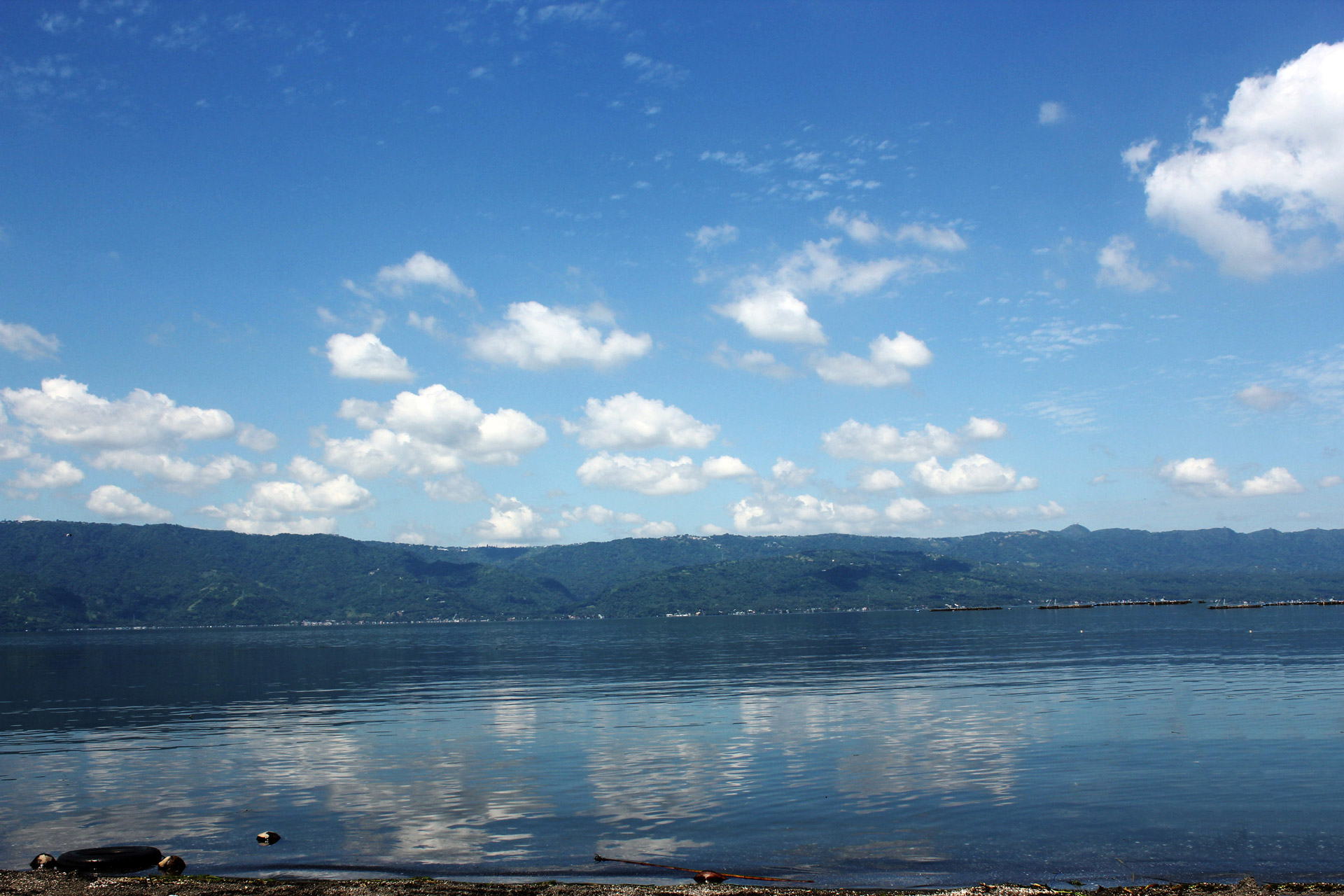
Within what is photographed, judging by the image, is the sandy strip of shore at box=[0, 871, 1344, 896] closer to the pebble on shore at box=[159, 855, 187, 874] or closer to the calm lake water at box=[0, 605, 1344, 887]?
the pebble on shore at box=[159, 855, 187, 874]

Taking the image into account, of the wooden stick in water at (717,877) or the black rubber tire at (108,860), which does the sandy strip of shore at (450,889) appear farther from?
the black rubber tire at (108,860)

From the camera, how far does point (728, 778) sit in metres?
42.3

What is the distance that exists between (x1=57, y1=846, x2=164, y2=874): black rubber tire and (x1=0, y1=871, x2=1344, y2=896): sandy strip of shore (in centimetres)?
113

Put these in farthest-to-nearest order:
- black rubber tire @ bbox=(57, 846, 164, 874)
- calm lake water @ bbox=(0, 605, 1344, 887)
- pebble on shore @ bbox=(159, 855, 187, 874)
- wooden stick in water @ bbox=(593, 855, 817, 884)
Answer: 1. calm lake water @ bbox=(0, 605, 1344, 887)
2. black rubber tire @ bbox=(57, 846, 164, 874)
3. pebble on shore @ bbox=(159, 855, 187, 874)
4. wooden stick in water @ bbox=(593, 855, 817, 884)

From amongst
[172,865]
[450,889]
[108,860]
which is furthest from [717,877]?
[108,860]

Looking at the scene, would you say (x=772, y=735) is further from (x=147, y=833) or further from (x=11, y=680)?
(x=11, y=680)

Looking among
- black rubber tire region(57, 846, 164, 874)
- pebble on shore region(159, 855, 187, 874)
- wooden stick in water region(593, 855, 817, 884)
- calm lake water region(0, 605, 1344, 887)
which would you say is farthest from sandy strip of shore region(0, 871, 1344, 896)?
calm lake water region(0, 605, 1344, 887)

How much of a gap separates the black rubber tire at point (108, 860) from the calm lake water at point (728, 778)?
2083mm

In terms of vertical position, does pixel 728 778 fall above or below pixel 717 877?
below

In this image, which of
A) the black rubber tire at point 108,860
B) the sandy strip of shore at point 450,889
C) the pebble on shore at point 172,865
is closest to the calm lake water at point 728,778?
the pebble on shore at point 172,865

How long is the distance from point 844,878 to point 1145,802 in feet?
53.5

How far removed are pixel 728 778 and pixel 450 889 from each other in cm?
1883

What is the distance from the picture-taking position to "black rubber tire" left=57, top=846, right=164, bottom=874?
29531 mm

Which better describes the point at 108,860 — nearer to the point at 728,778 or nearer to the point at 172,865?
the point at 172,865
